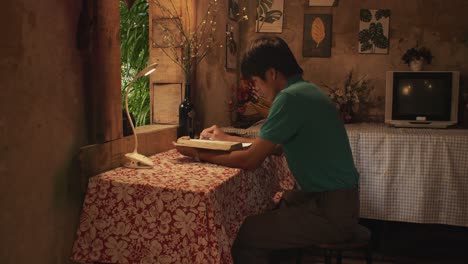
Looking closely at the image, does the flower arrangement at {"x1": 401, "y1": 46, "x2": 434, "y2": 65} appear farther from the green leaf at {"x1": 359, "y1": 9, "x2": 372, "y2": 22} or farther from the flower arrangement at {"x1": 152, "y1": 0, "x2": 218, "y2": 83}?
the flower arrangement at {"x1": 152, "y1": 0, "x2": 218, "y2": 83}

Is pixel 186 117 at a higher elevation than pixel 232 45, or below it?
below

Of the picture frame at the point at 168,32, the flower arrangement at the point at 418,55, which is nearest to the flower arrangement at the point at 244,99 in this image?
the picture frame at the point at 168,32

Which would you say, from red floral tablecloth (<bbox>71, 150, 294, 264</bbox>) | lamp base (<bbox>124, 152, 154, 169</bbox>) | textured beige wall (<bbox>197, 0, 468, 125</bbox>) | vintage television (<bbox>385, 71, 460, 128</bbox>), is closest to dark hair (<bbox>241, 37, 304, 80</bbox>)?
red floral tablecloth (<bbox>71, 150, 294, 264</bbox>)

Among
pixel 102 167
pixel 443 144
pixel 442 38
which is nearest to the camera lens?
pixel 102 167

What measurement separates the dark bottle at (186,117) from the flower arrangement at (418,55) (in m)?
2.18

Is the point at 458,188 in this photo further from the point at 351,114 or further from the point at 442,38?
the point at 442,38

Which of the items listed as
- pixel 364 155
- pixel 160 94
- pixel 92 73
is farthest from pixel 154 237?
pixel 364 155

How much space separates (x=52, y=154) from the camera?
1.97 m

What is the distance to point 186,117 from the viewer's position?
318 centimetres

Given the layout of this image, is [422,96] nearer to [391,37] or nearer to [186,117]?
[391,37]

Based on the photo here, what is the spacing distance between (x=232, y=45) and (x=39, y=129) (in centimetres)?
255

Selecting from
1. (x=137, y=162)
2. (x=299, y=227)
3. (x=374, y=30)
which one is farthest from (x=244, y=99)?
(x=299, y=227)

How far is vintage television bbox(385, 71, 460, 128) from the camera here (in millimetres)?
3824

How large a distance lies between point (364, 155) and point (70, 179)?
2454 mm
